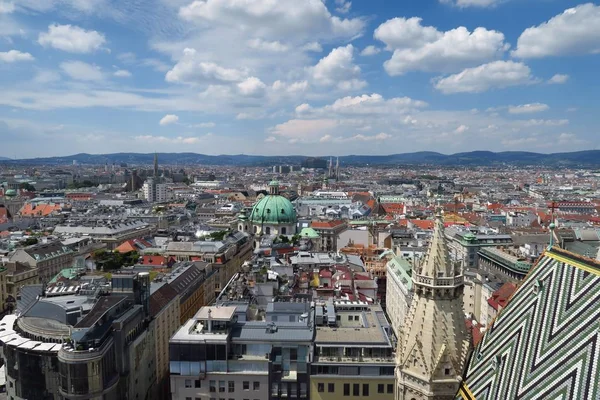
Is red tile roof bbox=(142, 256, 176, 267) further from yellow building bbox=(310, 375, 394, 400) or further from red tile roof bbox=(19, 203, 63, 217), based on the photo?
red tile roof bbox=(19, 203, 63, 217)

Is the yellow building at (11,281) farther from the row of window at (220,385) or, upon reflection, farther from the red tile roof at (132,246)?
the row of window at (220,385)

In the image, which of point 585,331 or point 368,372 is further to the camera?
point 368,372

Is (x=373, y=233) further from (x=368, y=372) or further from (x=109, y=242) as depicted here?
(x=368, y=372)

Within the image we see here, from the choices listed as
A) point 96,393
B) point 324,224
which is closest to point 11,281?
point 96,393

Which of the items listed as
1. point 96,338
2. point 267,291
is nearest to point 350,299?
point 267,291

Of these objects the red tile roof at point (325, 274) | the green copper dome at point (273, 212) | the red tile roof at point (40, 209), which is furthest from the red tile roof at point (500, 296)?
the red tile roof at point (40, 209)

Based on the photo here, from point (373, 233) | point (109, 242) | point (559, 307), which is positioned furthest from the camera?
point (373, 233)

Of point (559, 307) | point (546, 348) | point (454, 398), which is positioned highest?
point (559, 307)
